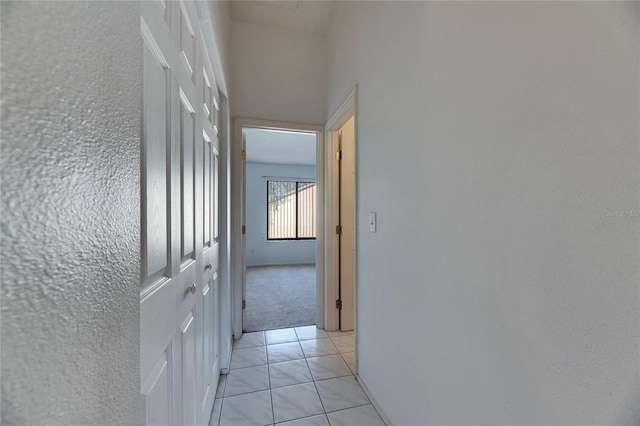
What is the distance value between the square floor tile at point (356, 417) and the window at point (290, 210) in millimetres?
4663

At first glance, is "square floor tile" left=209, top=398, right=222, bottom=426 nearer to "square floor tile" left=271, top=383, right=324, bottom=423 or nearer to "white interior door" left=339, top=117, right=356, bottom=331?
"square floor tile" left=271, top=383, right=324, bottom=423

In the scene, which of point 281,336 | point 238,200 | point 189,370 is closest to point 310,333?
point 281,336

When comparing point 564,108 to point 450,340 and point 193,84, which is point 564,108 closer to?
point 450,340

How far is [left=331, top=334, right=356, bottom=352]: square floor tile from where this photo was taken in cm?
212

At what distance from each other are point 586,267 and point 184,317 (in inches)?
43.7

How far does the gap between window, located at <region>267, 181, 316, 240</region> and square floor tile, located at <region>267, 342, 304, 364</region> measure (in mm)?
3861

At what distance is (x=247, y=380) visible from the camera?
1.71 metres

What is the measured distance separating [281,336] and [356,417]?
1083 millimetres

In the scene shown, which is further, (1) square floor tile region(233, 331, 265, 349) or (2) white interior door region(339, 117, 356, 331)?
(2) white interior door region(339, 117, 356, 331)

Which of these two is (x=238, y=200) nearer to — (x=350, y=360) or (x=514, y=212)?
(x=350, y=360)

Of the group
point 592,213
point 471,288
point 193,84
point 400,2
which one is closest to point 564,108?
point 592,213

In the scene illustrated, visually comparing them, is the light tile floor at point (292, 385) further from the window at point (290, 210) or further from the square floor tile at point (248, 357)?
the window at point (290, 210)

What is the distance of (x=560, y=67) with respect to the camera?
584 mm

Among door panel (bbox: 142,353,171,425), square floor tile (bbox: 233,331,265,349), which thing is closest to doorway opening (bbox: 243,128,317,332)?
→ square floor tile (bbox: 233,331,265,349)
